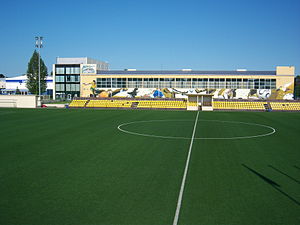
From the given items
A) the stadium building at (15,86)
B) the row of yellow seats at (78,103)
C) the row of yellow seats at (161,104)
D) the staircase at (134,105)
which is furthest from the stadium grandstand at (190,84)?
the stadium building at (15,86)

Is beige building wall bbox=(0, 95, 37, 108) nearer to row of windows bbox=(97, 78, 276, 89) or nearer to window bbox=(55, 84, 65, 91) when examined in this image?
row of windows bbox=(97, 78, 276, 89)

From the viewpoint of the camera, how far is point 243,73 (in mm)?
73562

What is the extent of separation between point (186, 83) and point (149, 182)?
65.7m

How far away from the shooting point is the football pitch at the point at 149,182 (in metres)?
7.71

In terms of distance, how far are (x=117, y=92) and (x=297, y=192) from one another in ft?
227

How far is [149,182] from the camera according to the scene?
34.4ft

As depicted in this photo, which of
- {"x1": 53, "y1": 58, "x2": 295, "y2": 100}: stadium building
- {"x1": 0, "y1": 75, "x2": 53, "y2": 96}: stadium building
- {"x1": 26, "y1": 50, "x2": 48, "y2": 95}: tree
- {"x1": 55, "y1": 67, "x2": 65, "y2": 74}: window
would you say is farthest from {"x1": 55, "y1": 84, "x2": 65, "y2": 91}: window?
{"x1": 0, "y1": 75, "x2": 53, "y2": 96}: stadium building

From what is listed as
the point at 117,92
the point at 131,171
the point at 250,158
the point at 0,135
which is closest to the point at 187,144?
the point at 250,158

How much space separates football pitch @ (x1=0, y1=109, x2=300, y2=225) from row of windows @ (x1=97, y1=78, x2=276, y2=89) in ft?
185

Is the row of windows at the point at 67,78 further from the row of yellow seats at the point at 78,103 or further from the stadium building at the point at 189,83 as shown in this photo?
the row of yellow seats at the point at 78,103

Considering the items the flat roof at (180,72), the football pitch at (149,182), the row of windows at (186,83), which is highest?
the flat roof at (180,72)

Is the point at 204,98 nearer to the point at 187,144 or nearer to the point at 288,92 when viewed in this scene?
the point at 288,92

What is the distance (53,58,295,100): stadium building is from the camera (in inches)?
2822

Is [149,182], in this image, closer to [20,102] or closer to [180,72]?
[20,102]
